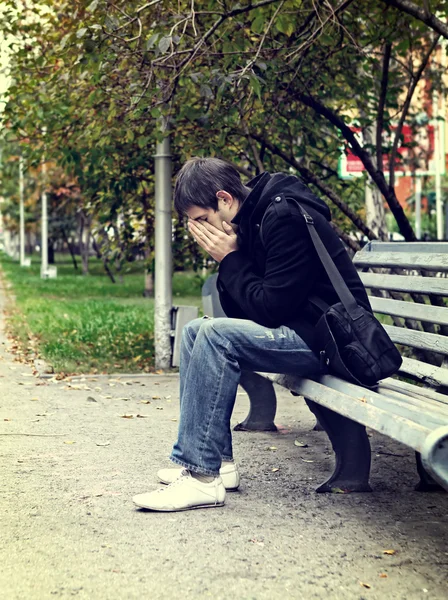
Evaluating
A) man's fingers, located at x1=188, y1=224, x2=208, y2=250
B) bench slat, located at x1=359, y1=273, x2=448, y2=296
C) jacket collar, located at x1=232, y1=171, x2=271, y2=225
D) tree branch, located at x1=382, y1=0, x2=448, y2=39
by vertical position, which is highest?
tree branch, located at x1=382, y1=0, x2=448, y2=39

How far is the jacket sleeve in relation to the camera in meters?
4.04

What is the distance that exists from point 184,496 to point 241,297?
83 centimetres

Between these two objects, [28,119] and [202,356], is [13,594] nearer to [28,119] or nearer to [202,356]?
[202,356]

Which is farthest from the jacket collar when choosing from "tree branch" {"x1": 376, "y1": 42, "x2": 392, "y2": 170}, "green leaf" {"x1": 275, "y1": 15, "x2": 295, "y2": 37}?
"tree branch" {"x1": 376, "y1": 42, "x2": 392, "y2": 170}

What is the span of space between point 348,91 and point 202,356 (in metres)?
5.63

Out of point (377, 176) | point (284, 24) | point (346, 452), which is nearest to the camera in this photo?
point (346, 452)

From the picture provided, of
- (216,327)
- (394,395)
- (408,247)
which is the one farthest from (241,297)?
(408,247)

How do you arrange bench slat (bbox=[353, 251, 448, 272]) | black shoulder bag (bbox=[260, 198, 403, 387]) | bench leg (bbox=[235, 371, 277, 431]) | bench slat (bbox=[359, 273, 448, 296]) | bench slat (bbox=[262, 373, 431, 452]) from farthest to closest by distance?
bench leg (bbox=[235, 371, 277, 431]) < bench slat (bbox=[353, 251, 448, 272]) < bench slat (bbox=[359, 273, 448, 296]) < black shoulder bag (bbox=[260, 198, 403, 387]) < bench slat (bbox=[262, 373, 431, 452])

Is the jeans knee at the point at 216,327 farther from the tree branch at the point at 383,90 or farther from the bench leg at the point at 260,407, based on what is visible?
the tree branch at the point at 383,90

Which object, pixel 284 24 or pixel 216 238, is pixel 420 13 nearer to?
pixel 284 24

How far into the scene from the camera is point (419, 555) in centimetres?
351

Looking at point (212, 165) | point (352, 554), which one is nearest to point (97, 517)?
point (352, 554)

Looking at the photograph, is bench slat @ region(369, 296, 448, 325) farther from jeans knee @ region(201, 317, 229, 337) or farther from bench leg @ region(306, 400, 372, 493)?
jeans knee @ region(201, 317, 229, 337)

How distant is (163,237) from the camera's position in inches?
333
